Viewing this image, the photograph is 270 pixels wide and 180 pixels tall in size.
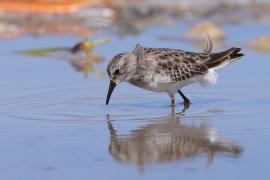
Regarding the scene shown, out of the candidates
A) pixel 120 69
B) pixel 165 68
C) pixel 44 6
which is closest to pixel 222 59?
pixel 165 68

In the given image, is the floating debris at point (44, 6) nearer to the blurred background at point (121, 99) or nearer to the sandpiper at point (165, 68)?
the blurred background at point (121, 99)

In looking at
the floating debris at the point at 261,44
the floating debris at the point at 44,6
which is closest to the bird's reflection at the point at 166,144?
the floating debris at the point at 261,44

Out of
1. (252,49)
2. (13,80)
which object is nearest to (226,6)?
(252,49)

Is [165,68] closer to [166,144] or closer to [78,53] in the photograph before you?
[166,144]

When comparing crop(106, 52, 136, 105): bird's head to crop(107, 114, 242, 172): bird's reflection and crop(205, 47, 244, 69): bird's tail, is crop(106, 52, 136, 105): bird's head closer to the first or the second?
crop(205, 47, 244, 69): bird's tail

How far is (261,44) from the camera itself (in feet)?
38.3

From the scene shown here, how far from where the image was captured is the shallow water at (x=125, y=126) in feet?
21.4

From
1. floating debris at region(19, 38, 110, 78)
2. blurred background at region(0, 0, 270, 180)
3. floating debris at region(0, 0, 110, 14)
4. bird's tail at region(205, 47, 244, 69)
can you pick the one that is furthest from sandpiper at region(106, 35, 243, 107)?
floating debris at region(0, 0, 110, 14)

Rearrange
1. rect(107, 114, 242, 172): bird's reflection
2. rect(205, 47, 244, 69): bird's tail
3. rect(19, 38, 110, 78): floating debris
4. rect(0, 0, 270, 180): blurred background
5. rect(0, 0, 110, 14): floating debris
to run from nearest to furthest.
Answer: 1. rect(0, 0, 270, 180): blurred background
2. rect(107, 114, 242, 172): bird's reflection
3. rect(205, 47, 244, 69): bird's tail
4. rect(19, 38, 110, 78): floating debris
5. rect(0, 0, 110, 14): floating debris

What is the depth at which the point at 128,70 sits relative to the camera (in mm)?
9203

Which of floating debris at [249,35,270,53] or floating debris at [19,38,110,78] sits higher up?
floating debris at [249,35,270,53]

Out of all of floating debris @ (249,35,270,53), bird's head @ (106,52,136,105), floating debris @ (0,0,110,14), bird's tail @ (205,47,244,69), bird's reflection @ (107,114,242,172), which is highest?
floating debris @ (0,0,110,14)

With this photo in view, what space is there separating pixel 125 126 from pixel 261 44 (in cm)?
435

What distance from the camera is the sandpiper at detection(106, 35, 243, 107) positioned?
916 cm
